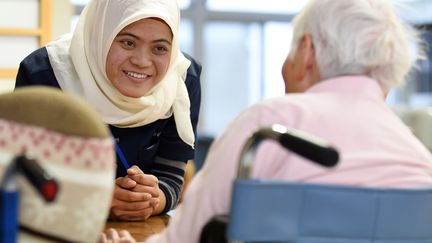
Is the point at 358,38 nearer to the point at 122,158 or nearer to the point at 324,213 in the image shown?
the point at 324,213

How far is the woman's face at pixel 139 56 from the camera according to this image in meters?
2.00

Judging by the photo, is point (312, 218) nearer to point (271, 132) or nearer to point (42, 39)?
point (271, 132)

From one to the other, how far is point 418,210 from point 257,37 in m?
7.49

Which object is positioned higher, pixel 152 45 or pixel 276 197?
pixel 152 45

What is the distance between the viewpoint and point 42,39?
353 cm

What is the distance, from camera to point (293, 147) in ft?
3.51

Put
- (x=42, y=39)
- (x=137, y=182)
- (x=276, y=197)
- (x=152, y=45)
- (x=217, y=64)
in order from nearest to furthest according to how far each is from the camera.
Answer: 1. (x=276, y=197)
2. (x=137, y=182)
3. (x=152, y=45)
4. (x=42, y=39)
5. (x=217, y=64)

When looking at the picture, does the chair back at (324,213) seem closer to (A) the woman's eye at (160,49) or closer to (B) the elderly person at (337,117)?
(B) the elderly person at (337,117)

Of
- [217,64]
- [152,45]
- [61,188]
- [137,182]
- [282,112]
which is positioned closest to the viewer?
[61,188]

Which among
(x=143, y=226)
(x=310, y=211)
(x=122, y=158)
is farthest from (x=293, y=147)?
(x=122, y=158)

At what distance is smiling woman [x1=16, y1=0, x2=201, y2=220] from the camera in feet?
6.58

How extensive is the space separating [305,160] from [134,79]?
933 mm

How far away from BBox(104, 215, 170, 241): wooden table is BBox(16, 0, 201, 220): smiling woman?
2.4 inches

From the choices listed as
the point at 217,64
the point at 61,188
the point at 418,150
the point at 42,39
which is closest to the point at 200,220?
the point at 61,188
